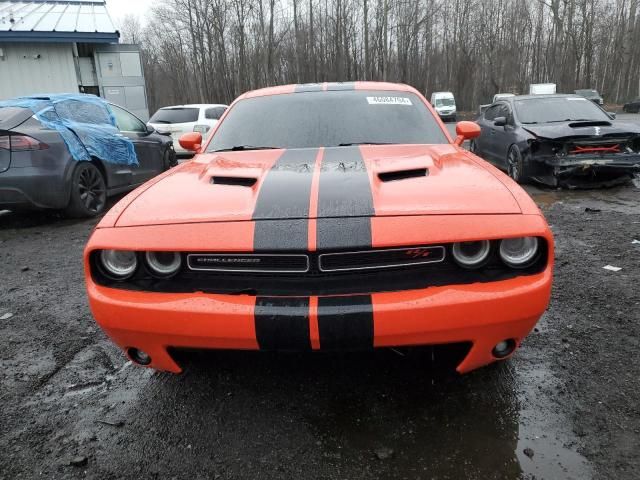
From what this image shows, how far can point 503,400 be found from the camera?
2174mm

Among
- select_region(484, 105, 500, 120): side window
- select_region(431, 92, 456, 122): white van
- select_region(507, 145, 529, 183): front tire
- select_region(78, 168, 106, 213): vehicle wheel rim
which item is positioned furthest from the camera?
select_region(431, 92, 456, 122): white van

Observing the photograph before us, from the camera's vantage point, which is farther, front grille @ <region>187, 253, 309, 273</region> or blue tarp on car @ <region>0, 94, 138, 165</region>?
blue tarp on car @ <region>0, 94, 138, 165</region>

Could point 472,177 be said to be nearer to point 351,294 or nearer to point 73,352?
point 351,294

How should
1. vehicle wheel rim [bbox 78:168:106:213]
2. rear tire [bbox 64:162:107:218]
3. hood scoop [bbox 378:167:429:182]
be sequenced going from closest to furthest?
hood scoop [bbox 378:167:429:182] → rear tire [bbox 64:162:107:218] → vehicle wheel rim [bbox 78:168:106:213]

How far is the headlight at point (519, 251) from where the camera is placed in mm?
1888

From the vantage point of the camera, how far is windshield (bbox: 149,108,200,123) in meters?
12.2

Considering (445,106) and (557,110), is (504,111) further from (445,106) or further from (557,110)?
(445,106)

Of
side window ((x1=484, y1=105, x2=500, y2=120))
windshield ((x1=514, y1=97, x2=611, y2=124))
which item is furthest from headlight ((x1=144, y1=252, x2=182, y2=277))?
side window ((x1=484, y1=105, x2=500, y2=120))

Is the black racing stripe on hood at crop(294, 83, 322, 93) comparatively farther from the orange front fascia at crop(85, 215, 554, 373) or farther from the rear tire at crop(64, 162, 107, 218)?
the rear tire at crop(64, 162, 107, 218)

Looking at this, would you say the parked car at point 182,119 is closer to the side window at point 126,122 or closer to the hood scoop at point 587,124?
the side window at point 126,122

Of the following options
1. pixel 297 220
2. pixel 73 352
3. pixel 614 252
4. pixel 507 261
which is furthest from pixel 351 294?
pixel 614 252

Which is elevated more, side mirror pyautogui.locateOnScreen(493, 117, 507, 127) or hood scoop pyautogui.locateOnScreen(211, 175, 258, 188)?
hood scoop pyautogui.locateOnScreen(211, 175, 258, 188)

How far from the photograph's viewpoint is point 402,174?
2.31 m

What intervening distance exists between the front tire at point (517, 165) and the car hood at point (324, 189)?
5.07 m
